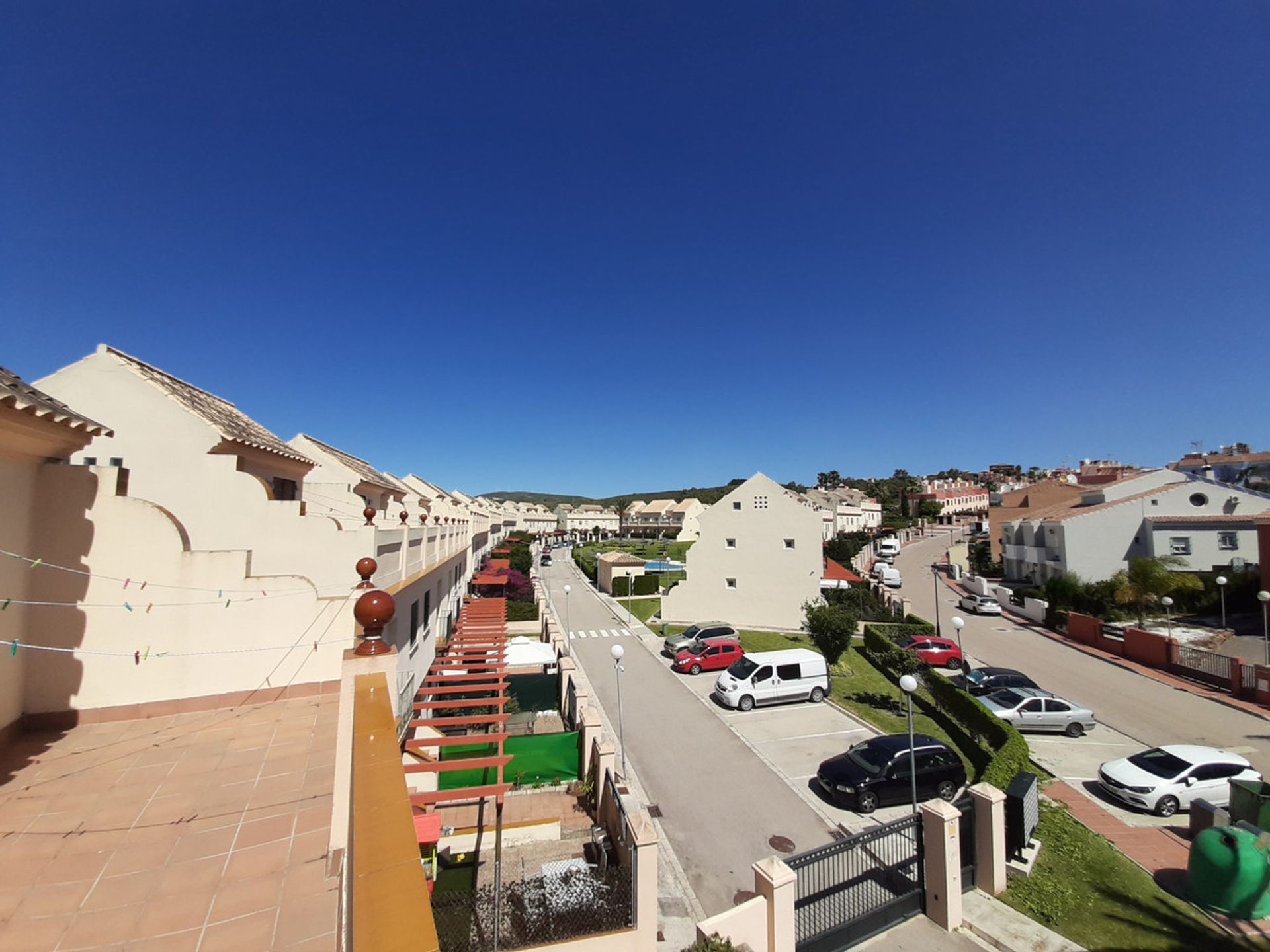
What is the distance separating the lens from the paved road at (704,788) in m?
9.65

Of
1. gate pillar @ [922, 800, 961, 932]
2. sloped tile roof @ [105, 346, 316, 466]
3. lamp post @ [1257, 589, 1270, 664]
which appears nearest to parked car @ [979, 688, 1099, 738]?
lamp post @ [1257, 589, 1270, 664]

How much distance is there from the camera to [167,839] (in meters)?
3.77

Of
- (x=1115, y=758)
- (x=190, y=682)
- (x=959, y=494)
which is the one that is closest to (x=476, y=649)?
(x=190, y=682)

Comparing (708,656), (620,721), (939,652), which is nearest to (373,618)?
(620,721)

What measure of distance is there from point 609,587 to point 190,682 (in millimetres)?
35016

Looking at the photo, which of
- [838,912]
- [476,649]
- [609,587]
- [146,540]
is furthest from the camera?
[609,587]

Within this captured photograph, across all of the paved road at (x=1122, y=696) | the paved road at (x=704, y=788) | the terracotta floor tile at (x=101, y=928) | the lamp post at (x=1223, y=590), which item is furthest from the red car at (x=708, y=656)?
the lamp post at (x=1223, y=590)

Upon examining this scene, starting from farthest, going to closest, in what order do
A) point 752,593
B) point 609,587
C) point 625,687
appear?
point 609,587
point 752,593
point 625,687

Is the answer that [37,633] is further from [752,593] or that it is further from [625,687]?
[752,593]

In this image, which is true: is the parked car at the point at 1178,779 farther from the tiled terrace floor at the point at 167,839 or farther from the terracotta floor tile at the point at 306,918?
the tiled terrace floor at the point at 167,839

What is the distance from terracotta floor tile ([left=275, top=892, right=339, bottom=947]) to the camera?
310cm

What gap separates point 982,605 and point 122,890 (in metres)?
39.4

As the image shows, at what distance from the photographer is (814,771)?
13078 millimetres

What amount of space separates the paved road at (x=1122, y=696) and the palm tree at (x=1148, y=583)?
16.4 ft
